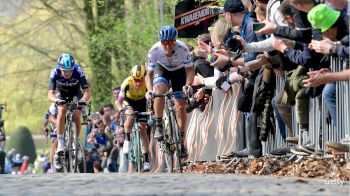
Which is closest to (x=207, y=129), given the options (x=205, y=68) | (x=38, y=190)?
(x=205, y=68)

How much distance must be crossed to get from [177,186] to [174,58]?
22.9 ft

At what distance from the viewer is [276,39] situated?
13.6 metres

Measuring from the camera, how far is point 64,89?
68.0 ft

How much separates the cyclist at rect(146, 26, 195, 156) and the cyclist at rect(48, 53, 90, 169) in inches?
72.1

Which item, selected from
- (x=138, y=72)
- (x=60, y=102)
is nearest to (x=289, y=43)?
(x=60, y=102)

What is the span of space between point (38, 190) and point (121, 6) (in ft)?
97.5

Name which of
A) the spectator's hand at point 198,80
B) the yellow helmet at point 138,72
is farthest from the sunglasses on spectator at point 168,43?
the yellow helmet at point 138,72

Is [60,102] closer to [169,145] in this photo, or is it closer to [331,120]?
[169,145]

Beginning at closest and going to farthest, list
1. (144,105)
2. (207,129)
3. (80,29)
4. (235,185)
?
(235,185)
(207,129)
(144,105)
(80,29)

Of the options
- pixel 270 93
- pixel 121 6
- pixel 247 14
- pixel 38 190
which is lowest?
pixel 38 190

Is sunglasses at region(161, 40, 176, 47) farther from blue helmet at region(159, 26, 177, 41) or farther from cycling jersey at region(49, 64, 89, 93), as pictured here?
cycling jersey at region(49, 64, 89, 93)

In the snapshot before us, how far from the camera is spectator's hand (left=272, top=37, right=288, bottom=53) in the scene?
13.3 m

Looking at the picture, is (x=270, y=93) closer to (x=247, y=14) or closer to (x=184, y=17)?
(x=247, y=14)

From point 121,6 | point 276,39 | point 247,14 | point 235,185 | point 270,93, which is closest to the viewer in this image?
point 235,185
